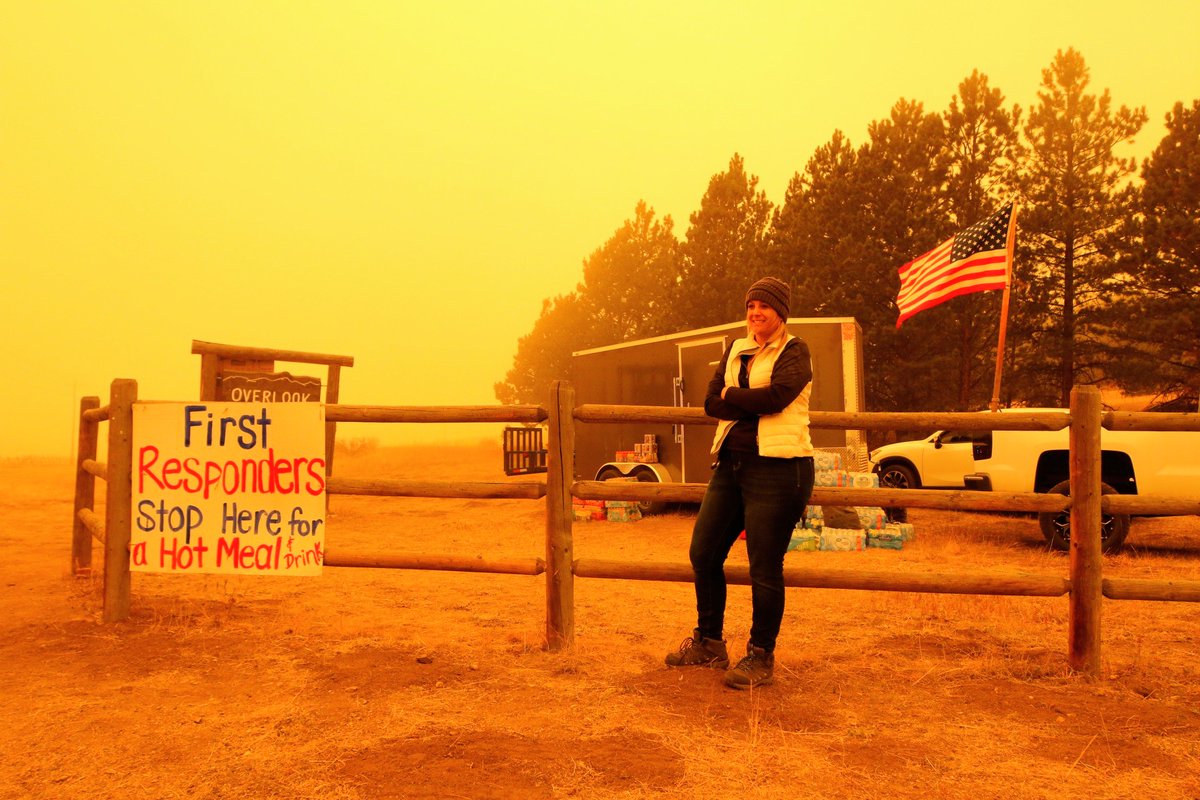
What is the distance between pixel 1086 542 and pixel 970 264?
1035 cm

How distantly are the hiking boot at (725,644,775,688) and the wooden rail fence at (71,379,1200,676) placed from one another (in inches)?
17.9

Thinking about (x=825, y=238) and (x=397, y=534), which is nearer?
(x=397, y=534)

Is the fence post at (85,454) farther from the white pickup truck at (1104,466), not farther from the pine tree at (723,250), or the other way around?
the pine tree at (723,250)

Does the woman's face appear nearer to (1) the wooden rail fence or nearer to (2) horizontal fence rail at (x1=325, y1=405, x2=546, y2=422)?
(1) the wooden rail fence

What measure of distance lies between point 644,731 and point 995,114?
26226 mm

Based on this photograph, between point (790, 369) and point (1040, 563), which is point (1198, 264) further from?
point (790, 369)

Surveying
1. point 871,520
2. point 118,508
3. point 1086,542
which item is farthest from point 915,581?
point 871,520

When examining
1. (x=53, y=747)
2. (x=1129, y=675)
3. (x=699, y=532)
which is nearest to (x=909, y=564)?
(x=1129, y=675)

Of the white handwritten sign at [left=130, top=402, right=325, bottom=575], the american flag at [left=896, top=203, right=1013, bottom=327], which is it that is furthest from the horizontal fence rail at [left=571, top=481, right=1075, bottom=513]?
the american flag at [left=896, top=203, right=1013, bottom=327]

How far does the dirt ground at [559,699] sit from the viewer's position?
9.82 ft

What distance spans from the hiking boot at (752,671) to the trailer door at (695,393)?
24.8 ft

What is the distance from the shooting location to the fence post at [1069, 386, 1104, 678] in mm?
4270

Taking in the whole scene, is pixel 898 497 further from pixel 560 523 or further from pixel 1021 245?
pixel 1021 245

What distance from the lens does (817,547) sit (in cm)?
965
